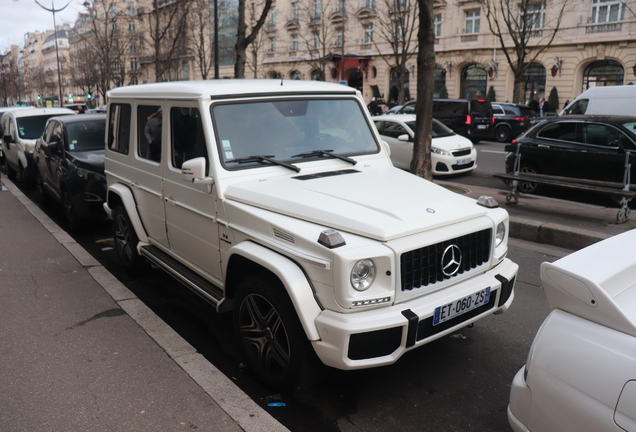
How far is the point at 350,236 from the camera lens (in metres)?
3.23

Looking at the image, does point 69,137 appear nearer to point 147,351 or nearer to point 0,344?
point 0,344

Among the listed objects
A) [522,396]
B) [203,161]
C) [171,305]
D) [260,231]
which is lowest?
[171,305]

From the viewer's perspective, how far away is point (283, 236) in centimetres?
337

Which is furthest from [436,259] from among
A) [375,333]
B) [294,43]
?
[294,43]

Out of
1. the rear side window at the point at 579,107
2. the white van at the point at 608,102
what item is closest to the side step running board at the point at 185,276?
the white van at the point at 608,102

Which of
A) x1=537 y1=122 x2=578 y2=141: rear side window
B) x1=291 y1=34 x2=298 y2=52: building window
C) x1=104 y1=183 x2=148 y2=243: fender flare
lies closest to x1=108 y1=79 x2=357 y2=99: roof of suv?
x1=104 y1=183 x2=148 y2=243: fender flare

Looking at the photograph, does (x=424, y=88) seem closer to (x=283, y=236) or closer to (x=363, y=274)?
(x=283, y=236)

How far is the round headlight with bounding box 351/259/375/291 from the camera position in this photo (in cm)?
306

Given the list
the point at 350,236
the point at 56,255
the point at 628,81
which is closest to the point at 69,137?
the point at 56,255

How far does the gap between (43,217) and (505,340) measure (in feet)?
25.2

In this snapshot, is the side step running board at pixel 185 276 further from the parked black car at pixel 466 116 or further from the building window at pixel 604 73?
the building window at pixel 604 73

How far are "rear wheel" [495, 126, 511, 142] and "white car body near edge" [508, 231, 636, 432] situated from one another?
21.3 meters

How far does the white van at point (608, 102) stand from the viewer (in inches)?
593

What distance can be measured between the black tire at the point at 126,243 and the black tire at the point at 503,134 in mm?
19546
